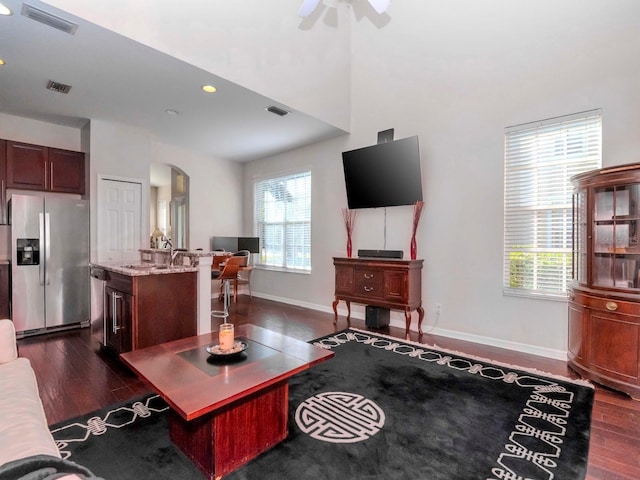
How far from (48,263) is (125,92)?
2309mm

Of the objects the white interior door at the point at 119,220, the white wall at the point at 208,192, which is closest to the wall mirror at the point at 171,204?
the white wall at the point at 208,192

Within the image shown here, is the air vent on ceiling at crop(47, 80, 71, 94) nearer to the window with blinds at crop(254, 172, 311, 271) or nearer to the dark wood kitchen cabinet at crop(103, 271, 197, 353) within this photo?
the dark wood kitchen cabinet at crop(103, 271, 197, 353)

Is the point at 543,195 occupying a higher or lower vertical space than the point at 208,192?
lower

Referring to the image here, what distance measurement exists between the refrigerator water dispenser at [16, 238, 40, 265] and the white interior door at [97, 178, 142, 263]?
0.67 meters

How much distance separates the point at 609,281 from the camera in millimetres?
2650

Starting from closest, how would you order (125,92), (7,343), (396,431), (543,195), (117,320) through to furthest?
(7,343)
(396,431)
(117,320)
(543,195)
(125,92)

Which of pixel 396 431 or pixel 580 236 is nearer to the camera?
pixel 396 431

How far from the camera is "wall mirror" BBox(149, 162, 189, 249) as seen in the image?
20.6 feet

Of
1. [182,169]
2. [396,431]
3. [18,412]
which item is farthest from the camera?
[182,169]

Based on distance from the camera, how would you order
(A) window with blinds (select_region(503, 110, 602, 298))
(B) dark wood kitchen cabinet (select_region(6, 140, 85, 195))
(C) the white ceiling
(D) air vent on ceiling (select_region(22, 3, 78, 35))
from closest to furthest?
(D) air vent on ceiling (select_region(22, 3, 78, 35)), (C) the white ceiling, (A) window with blinds (select_region(503, 110, 602, 298)), (B) dark wood kitchen cabinet (select_region(6, 140, 85, 195))

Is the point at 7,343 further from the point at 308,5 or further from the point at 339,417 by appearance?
the point at 308,5

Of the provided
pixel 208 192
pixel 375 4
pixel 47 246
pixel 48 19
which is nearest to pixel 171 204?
pixel 208 192

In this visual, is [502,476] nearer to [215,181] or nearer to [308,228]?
[308,228]

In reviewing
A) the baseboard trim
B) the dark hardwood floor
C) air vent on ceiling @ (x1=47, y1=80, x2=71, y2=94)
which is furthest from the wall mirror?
the baseboard trim
